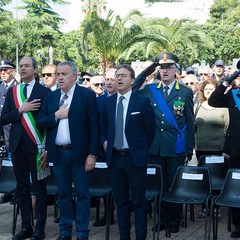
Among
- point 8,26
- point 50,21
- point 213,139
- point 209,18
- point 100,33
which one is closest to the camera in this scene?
point 213,139

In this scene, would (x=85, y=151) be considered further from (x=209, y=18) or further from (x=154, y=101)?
(x=209, y=18)

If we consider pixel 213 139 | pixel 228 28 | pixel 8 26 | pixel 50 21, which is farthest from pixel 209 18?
pixel 213 139

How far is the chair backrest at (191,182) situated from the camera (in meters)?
6.86

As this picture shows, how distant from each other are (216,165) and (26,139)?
244 cm

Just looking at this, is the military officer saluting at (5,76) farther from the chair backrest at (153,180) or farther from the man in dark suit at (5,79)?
the chair backrest at (153,180)

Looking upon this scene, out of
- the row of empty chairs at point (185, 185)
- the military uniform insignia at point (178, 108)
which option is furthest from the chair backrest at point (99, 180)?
the military uniform insignia at point (178, 108)

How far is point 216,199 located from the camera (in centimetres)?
646

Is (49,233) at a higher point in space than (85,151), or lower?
lower

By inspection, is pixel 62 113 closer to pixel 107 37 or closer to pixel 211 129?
pixel 211 129

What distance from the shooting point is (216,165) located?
750 cm

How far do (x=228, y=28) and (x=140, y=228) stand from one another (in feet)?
188

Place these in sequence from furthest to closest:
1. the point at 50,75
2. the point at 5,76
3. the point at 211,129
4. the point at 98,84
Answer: the point at 5,76 → the point at 98,84 → the point at 50,75 → the point at 211,129

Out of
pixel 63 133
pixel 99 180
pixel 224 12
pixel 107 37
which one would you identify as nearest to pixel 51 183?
pixel 99 180

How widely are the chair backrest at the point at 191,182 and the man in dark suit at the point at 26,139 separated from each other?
1.55m
